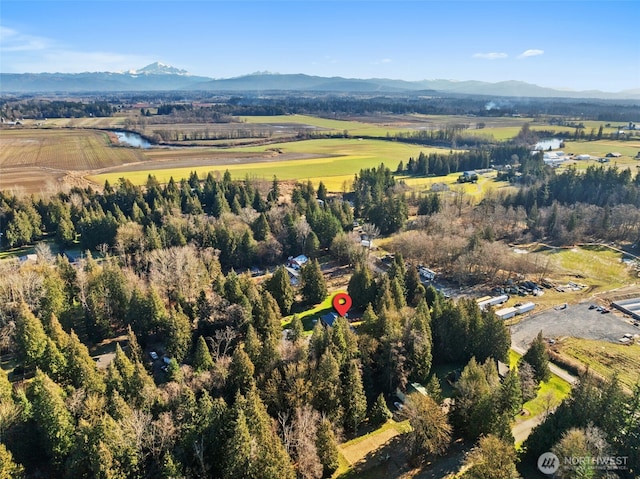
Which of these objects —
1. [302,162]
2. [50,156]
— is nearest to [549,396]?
[302,162]

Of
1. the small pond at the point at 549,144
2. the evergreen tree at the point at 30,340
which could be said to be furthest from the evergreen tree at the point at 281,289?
the small pond at the point at 549,144

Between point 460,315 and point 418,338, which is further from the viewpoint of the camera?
point 460,315

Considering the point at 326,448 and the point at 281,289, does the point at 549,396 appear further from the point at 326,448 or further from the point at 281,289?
the point at 281,289

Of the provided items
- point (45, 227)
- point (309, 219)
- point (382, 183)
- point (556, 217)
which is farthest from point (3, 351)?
point (556, 217)

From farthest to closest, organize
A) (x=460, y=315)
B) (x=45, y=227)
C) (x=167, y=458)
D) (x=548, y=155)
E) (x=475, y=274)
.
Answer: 1. (x=548, y=155)
2. (x=45, y=227)
3. (x=475, y=274)
4. (x=460, y=315)
5. (x=167, y=458)

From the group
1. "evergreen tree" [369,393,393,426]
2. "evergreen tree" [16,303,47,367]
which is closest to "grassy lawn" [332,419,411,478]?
"evergreen tree" [369,393,393,426]

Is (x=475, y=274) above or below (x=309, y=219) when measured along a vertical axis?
below

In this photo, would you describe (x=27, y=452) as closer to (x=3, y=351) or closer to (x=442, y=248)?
(x=3, y=351)

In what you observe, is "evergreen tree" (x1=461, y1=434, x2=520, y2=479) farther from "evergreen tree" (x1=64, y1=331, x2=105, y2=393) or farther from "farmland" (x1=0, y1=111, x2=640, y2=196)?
"farmland" (x1=0, y1=111, x2=640, y2=196)
